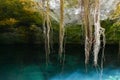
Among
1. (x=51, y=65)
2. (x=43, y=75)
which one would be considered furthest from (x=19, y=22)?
(x=43, y=75)

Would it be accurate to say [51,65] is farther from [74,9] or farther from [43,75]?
[74,9]

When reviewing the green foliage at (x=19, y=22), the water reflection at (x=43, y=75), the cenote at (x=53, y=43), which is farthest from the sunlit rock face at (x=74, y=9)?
the water reflection at (x=43, y=75)

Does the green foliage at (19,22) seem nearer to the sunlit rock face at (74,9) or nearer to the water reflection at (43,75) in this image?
the sunlit rock face at (74,9)

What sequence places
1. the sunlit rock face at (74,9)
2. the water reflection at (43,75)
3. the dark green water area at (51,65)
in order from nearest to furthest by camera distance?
the sunlit rock face at (74,9)
the water reflection at (43,75)
the dark green water area at (51,65)

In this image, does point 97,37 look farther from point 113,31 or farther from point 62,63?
point 62,63

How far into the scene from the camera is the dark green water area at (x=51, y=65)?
21.2 ft

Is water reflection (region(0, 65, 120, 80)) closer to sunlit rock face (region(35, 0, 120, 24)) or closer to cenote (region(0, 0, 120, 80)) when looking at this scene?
cenote (region(0, 0, 120, 80))

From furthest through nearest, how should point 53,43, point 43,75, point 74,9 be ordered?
point 53,43 < point 43,75 < point 74,9

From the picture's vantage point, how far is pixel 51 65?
695cm

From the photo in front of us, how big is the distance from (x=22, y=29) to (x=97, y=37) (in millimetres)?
3873

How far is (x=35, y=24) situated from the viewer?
6.89 m

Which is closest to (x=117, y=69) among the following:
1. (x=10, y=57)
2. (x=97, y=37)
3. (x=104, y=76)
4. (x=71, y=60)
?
(x=104, y=76)

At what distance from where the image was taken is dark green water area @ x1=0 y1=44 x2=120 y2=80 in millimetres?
6453

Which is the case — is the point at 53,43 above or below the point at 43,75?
above
